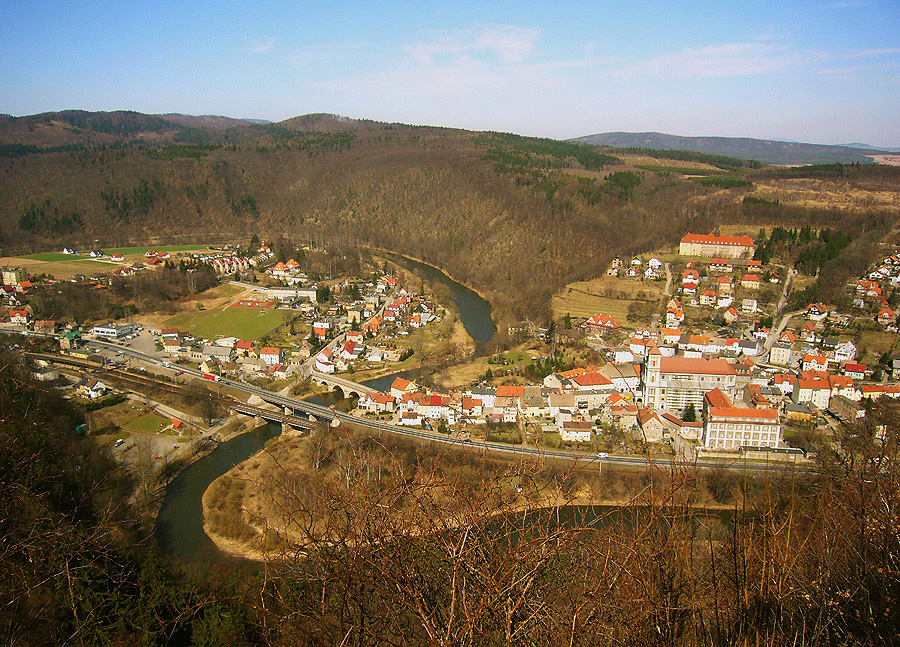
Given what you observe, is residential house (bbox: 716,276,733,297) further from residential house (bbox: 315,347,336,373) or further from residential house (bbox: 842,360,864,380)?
residential house (bbox: 315,347,336,373)

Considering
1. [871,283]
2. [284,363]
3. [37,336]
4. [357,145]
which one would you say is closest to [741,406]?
[871,283]

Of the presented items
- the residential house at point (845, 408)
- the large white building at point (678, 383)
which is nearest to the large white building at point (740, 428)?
the large white building at point (678, 383)

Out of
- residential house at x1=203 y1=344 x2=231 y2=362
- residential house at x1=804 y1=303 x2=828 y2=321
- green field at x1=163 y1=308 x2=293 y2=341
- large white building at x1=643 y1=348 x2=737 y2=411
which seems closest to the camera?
large white building at x1=643 y1=348 x2=737 y2=411

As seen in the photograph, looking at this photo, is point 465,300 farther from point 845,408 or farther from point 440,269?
point 845,408

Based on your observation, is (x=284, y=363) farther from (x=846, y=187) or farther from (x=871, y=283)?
(x=846, y=187)

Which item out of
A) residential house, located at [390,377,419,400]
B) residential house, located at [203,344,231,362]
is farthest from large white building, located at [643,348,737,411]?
residential house, located at [203,344,231,362]

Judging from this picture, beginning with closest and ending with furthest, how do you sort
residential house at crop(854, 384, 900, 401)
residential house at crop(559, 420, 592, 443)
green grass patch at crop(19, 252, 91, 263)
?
1. residential house at crop(559, 420, 592, 443)
2. residential house at crop(854, 384, 900, 401)
3. green grass patch at crop(19, 252, 91, 263)
